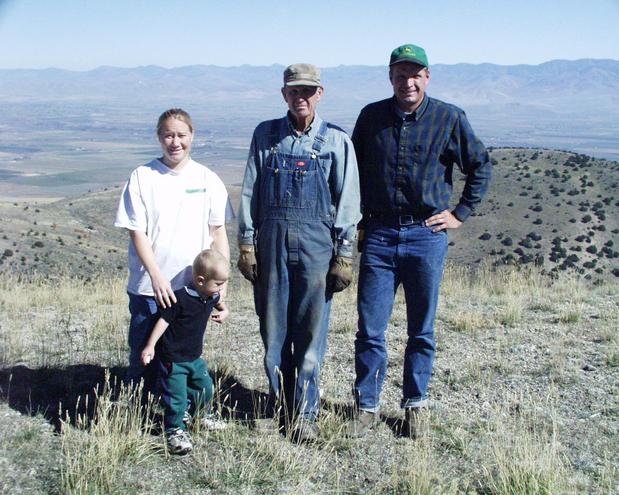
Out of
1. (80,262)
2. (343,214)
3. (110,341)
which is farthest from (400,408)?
(80,262)

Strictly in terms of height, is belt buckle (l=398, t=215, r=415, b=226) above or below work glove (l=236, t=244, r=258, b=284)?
above

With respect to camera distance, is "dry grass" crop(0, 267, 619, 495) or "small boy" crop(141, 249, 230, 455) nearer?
"dry grass" crop(0, 267, 619, 495)

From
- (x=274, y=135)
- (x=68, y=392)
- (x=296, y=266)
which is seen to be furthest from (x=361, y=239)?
(x=68, y=392)

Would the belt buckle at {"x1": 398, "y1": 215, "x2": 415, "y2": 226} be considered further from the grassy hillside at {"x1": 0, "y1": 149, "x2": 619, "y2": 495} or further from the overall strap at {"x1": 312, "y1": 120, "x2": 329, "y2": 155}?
the grassy hillside at {"x1": 0, "y1": 149, "x2": 619, "y2": 495}

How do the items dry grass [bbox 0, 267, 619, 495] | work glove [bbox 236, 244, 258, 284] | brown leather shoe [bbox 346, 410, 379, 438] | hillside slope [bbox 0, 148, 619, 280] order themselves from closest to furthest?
dry grass [bbox 0, 267, 619, 495], work glove [bbox 236, 244, 258, 284], brown leather shoe [bbox 346, 410, 379, 438], hillside slope [bbox 0, 148, 619, 280]

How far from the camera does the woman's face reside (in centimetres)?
365

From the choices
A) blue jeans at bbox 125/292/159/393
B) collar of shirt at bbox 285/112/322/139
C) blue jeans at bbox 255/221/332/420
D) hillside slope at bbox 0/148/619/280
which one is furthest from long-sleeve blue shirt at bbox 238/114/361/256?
hillside slope at bbox 0/148/619/280

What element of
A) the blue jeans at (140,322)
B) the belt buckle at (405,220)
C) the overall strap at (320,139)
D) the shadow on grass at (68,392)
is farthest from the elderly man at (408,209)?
the blue jeans at (140,322)

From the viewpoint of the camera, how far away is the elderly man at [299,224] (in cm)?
377

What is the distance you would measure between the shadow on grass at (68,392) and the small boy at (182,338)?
418 mm

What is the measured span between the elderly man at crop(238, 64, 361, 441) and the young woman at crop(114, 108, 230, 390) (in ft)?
0.72

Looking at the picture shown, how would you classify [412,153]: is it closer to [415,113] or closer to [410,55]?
[415,113]

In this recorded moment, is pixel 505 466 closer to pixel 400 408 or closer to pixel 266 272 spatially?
pixel 400 408

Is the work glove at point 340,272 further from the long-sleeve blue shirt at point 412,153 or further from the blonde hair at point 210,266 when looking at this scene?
the blonde hair at point 210,266
